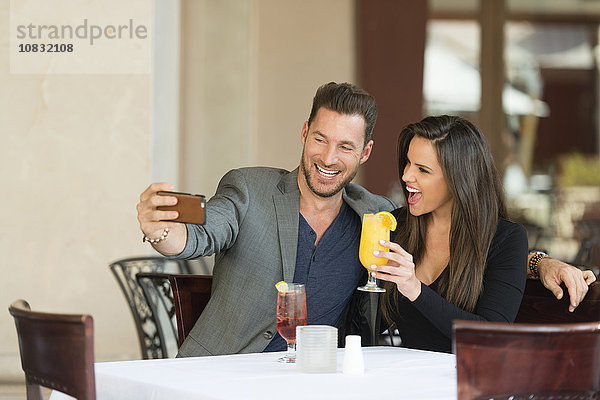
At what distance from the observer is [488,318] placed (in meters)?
2.40

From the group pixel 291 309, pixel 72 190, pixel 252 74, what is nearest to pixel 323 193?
pixel 291 309

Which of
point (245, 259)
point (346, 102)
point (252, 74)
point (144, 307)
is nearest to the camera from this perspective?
point (245, 259)

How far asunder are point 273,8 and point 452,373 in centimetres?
492

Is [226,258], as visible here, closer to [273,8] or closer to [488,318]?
[488,318]

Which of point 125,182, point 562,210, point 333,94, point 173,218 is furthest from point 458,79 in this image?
point 173,218

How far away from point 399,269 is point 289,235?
1.77 ft

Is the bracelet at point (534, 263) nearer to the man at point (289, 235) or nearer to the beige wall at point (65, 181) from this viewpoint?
the man at point (289, 235)

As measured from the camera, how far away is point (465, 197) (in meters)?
2.57

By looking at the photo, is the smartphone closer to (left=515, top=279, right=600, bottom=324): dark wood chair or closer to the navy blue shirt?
the navy blue shirt

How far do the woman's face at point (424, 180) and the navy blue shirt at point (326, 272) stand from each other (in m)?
0.27

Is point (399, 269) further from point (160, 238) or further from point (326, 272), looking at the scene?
point (160, 238)

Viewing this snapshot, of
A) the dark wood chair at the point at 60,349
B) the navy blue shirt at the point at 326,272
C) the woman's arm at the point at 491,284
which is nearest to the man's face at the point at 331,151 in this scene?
the navy blue shirt at the point at 326,272

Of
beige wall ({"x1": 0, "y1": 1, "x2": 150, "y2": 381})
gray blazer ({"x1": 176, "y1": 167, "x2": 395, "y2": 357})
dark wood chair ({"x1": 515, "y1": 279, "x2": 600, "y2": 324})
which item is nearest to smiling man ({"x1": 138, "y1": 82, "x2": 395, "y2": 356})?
gray blazer ({"x1": 176, "y1": 167, "x2": 395, "y2": 357})

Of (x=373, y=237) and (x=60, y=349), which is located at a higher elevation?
(x=373, y=237)
